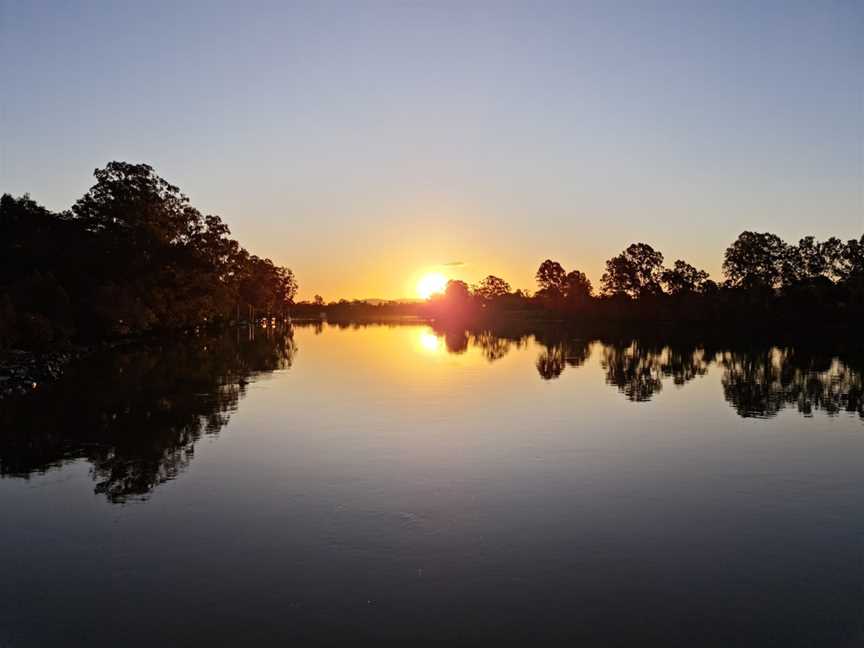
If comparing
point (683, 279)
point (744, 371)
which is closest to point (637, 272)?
point (683, 279)

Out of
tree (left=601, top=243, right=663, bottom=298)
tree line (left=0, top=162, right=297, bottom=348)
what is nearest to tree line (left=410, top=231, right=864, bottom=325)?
tree (left=601, top=243, right=663, bottom=298)

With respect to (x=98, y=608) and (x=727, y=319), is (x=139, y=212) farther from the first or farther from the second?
(x=727, y=319)

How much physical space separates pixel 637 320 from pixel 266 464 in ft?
416

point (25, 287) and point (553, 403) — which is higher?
point (25, 287)

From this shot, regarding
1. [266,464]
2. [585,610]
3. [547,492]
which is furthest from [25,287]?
[585,610]

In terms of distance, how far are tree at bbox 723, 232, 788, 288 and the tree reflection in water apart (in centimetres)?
10290

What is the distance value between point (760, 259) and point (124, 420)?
119666 millimetres

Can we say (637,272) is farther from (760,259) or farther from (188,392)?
(188,392)

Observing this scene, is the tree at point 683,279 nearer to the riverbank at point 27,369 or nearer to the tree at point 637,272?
the tree at point 637,272

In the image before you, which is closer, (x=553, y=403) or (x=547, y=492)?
(x=547, y=492)

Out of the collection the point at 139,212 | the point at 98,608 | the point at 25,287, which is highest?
the point at 139,212

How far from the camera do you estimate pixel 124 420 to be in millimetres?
23594

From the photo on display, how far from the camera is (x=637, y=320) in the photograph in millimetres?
135875

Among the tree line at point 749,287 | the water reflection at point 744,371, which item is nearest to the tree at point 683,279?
the tree line at point 749,287
